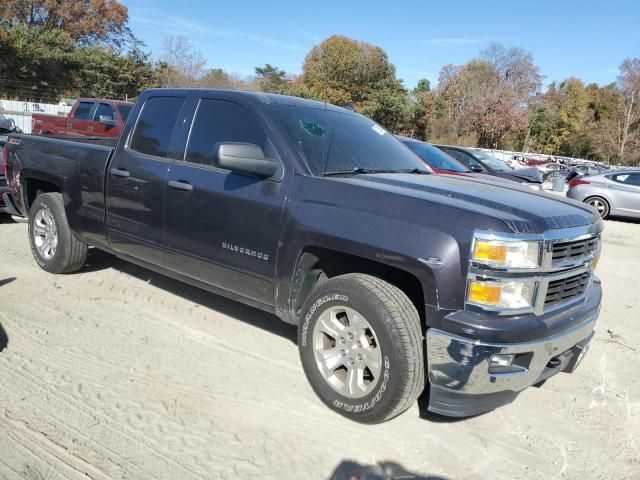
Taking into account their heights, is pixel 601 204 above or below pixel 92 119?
below

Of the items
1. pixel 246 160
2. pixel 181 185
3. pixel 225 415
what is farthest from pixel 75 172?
pixel 225 415

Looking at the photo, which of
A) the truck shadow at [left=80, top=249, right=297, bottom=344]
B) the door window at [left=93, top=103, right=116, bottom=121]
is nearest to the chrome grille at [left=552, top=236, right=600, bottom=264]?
the truck shadow at [left=80, top=249, right=297, bottom=344]

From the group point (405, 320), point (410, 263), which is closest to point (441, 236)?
point (410, 263)

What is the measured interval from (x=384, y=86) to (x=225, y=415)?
51953 mm

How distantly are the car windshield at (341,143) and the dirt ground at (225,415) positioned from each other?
1.50 m

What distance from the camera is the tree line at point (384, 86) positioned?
1638 inches

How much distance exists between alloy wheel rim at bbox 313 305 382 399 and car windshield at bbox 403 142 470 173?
5390 millimetres

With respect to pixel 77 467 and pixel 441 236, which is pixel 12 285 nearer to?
pixel 77 467

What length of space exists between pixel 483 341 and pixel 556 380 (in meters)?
1.70

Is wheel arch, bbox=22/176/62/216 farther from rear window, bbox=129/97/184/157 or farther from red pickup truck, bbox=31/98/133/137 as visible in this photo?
red pickup truck, bbox=31/98/133/137

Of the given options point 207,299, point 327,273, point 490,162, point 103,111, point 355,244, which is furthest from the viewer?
point 103,111

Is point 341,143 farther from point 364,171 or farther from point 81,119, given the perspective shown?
point 81,119

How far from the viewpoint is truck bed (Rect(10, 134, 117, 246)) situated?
476 cm

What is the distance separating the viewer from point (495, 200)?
3.15 m
